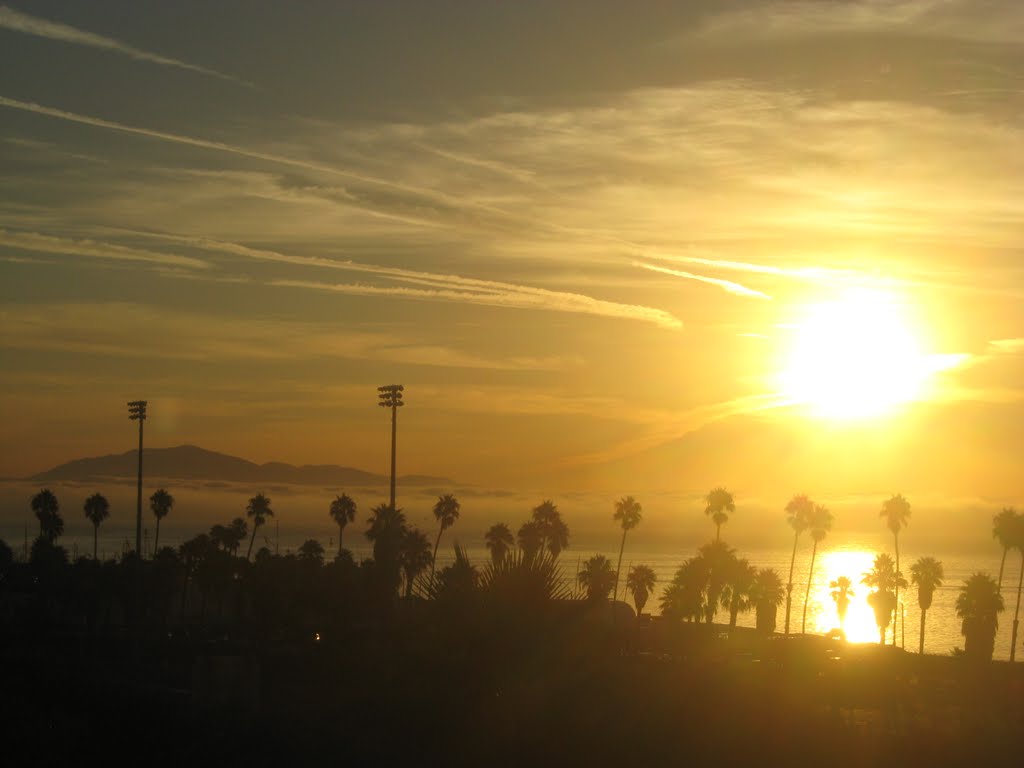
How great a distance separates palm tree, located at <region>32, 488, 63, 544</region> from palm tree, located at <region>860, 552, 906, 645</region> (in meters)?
71.6

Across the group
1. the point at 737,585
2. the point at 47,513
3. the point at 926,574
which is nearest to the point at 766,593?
the point at 737,585

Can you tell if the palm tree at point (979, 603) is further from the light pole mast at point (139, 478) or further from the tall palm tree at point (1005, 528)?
the light pole mast at point (139, 478)

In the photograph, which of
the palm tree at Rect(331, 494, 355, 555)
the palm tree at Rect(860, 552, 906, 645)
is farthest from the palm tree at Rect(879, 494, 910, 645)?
the palm tree at Rect(331, 494, 355, 555)

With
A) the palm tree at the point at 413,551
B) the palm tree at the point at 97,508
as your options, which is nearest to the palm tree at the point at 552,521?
the palm tree at the point at 413,551

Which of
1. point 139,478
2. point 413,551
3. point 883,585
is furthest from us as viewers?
point 883,585

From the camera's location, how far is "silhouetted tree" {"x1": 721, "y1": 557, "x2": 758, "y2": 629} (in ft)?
341

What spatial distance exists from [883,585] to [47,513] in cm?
7465

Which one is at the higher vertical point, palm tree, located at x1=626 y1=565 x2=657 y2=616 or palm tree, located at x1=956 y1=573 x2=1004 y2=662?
palm tree, located at x1=956 y1=573 x2=1004 y2=662

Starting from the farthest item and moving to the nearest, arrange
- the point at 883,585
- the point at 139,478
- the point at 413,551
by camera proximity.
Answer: the point at 883,585 < the point at 413,551 < the point at 139,478

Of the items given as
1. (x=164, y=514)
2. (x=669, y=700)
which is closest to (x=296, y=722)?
(x=669, y=700)

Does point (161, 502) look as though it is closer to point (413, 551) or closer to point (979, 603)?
point (413, 551)

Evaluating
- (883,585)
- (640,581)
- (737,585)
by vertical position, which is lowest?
(640,581)

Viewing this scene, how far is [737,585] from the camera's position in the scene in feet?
346

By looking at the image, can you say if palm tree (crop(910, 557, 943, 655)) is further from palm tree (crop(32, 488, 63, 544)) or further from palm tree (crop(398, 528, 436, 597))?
palm tree (crop(32, 488, 63, 544))
